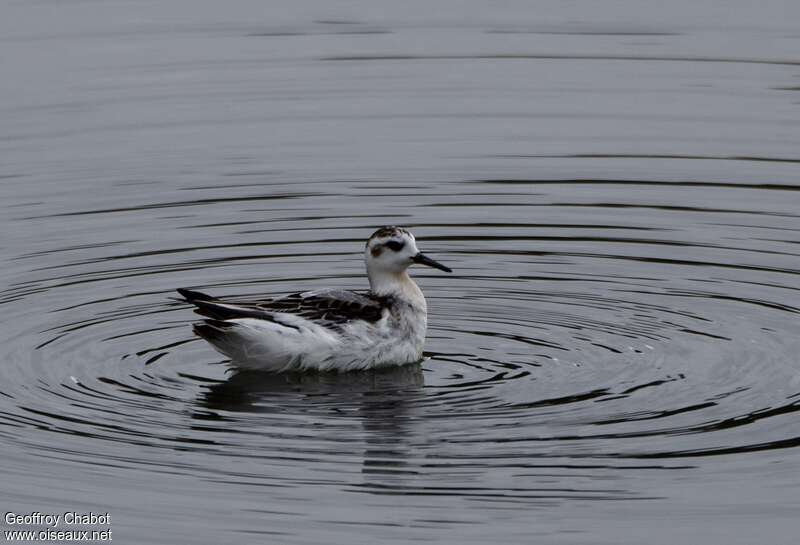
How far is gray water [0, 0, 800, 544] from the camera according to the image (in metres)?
12.3

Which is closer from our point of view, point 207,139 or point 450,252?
point 450,252

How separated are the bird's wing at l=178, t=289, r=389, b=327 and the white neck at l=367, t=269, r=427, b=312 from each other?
0.13 m

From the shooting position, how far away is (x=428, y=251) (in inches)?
735

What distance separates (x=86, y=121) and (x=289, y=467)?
11968 millimetres

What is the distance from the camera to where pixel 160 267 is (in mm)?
18172

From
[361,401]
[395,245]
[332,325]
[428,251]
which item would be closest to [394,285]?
[395,245]

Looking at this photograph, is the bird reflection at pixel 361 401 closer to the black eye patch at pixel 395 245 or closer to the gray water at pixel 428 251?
the gray water at pixel 428 251

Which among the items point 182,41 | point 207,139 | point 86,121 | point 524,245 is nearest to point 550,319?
point 524,245

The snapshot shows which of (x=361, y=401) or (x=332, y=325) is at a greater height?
(x=332, y=325)

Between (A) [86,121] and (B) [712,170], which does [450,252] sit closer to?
(B) [712,170]

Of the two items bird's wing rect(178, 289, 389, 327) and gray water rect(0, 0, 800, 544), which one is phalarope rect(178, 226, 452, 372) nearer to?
bird's wing rect(178, 289, 389, 327)

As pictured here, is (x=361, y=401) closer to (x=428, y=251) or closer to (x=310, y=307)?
(x=310, y=307)

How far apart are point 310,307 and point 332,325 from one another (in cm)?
22

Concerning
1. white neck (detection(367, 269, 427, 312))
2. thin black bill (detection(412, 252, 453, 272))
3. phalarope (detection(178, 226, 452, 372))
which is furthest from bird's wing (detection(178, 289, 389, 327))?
thin black bill (detection(412, 252, 453, 272))
